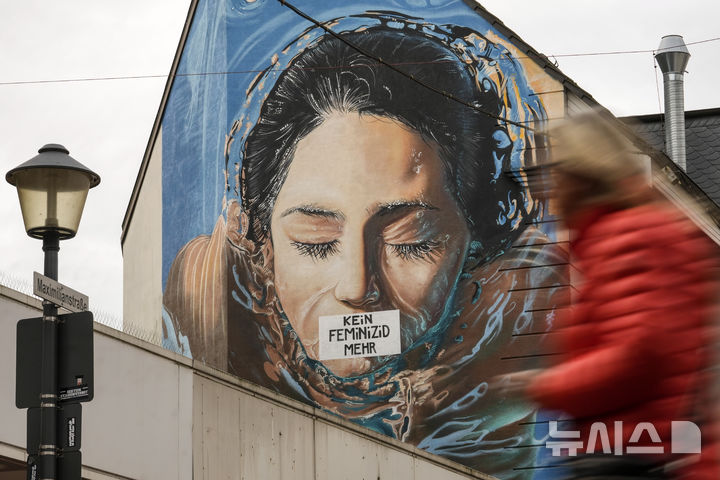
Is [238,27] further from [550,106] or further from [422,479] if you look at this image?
[422,479]

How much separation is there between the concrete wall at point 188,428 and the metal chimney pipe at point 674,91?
13190 mm

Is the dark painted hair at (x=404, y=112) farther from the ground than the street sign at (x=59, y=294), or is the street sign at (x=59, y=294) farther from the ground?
the dark painted hair at (x=404, y=112)

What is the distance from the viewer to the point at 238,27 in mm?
26328

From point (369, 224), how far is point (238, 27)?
4889mm

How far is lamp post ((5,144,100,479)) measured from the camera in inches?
387

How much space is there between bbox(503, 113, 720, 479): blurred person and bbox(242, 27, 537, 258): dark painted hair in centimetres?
2089

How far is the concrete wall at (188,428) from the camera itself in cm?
1389

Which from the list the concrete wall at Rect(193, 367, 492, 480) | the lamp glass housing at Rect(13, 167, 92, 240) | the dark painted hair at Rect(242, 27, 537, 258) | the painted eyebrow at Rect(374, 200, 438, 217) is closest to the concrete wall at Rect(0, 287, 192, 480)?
the concrete wall at Rect(193, 367, 492, 480)

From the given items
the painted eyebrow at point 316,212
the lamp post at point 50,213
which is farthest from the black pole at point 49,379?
the painted eyebrow at point 316,212

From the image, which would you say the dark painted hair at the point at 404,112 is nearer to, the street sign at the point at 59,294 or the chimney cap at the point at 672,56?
the chimney cap at the point at 672,56

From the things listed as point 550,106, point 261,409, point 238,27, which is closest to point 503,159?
point 550,106

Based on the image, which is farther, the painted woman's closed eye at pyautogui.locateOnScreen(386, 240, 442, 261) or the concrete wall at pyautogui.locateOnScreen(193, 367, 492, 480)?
the painted woman's closed eye at pyautogui.locateOnScreen(386, 240, 442, 261)

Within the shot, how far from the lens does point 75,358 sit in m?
10.1

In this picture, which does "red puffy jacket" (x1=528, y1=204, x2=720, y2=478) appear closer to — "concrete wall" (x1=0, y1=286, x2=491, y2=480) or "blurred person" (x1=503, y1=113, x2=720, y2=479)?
"blurred person" (x1=503, y1=113, x2=720, y2=479)
